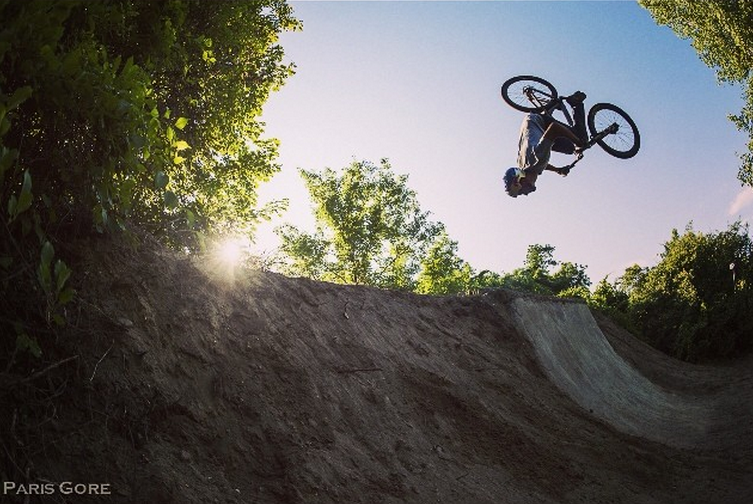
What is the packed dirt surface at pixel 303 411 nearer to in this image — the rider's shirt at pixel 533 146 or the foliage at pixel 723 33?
the rider's shirt at pixel 533 146

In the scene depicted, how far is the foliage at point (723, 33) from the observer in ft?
70.1

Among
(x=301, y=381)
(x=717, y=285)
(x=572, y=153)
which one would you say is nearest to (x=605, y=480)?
(x=301, y=381)

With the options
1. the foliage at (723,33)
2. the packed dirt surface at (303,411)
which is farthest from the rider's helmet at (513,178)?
the foliage at (723,33)

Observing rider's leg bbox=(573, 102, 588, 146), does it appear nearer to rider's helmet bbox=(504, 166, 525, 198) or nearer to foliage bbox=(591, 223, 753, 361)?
rider's helmet bbox=(504, 166, 525, 198)

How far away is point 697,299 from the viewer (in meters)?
28.3

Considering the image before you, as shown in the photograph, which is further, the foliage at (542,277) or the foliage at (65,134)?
the foliage at (542,277)

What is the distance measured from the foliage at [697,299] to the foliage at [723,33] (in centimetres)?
731

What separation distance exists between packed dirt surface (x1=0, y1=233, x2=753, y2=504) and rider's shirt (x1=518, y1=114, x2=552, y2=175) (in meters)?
4.34

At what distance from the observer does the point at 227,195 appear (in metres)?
14.5

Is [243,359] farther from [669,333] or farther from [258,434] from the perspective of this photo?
[669,333]

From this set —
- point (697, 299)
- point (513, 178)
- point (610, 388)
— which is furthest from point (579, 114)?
point (697, 299)

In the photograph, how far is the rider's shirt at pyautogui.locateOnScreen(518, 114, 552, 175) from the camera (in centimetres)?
1151

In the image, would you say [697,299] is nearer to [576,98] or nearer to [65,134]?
[576,98]

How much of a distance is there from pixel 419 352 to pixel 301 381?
3965mm
